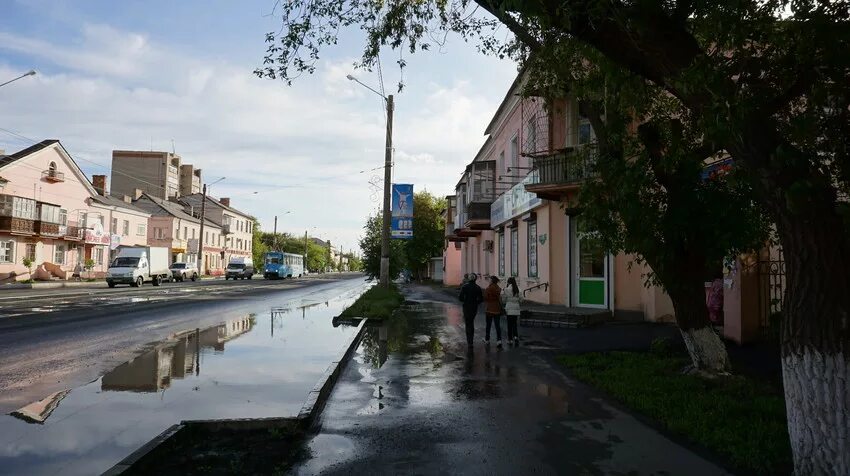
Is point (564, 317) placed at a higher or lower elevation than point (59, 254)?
lower

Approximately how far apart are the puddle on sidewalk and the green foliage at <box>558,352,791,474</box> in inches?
163

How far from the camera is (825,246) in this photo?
4.14m

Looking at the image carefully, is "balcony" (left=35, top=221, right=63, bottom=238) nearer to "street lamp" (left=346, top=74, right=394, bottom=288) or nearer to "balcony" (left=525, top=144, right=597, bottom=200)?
"street lamp" (left=346, top=74, right=394, bottom=288)

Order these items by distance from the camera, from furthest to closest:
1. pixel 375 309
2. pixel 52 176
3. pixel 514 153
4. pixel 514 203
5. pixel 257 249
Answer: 1. pixel 257 249
2. pixel 52 176
3. pixel 514 153
4. pixel 514 203
5. pixel 375 309

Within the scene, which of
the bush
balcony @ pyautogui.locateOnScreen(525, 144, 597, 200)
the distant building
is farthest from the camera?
the distant building

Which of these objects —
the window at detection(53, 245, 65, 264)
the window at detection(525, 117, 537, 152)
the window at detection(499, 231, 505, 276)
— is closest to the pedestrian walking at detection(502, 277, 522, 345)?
the window at detection(525, 117, 537, 152)

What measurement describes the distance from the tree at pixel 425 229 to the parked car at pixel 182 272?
20201 mm

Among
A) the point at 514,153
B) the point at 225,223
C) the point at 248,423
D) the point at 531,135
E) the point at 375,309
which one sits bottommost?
the point at 248,423

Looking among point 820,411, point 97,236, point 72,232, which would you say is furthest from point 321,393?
point 97,236

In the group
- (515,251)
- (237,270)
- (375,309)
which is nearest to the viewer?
(375,309)

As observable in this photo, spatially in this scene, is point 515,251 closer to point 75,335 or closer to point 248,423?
point 75,335

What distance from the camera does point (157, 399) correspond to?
7516 millimetres

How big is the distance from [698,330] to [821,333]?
4398mm

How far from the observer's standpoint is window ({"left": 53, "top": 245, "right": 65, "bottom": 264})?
46.0 metres
